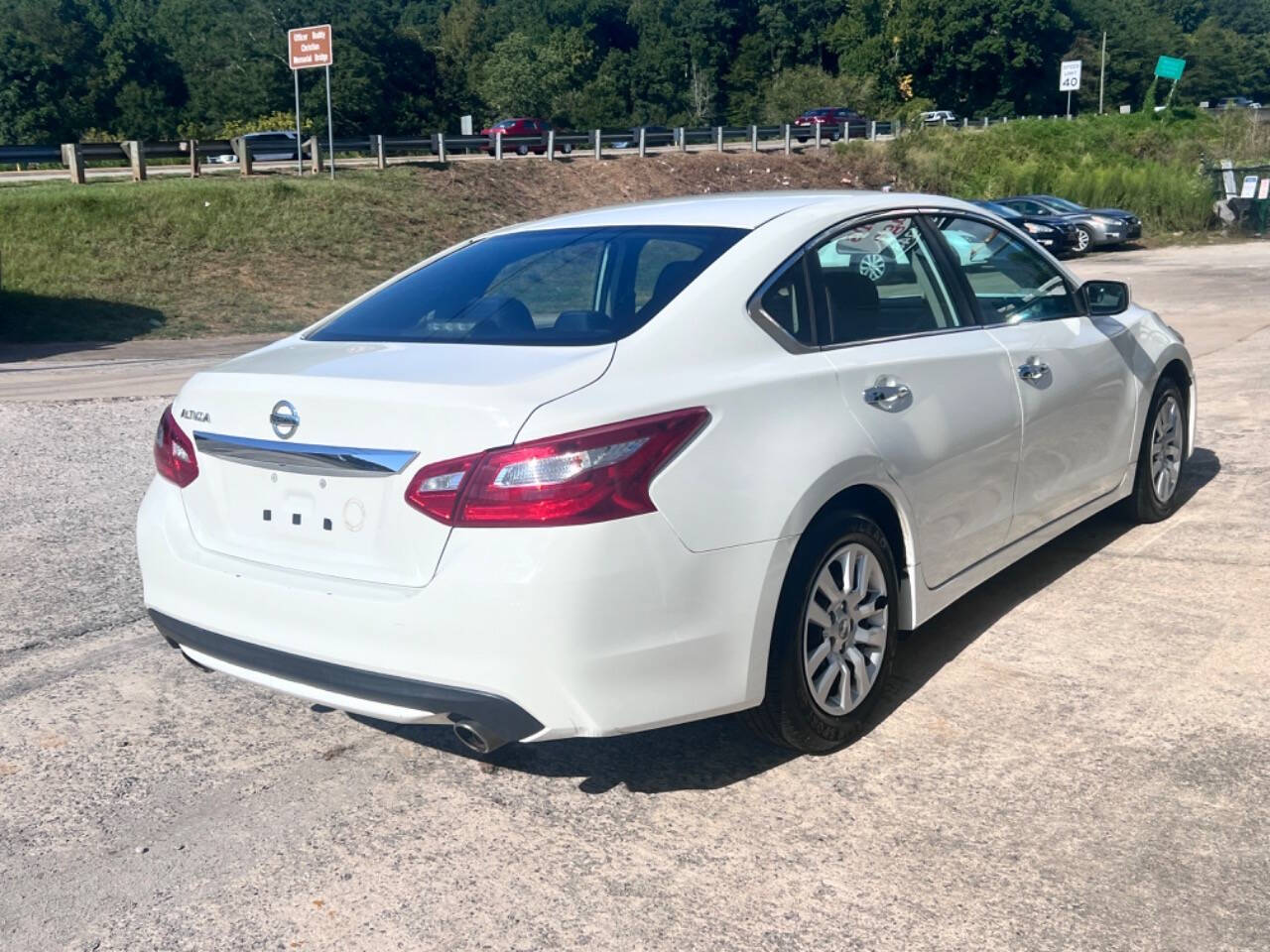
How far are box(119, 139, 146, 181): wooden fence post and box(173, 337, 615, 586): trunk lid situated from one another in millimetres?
29835

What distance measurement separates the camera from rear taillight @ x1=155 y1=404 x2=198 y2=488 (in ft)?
12.2

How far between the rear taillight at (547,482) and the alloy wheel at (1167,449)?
3.60 m

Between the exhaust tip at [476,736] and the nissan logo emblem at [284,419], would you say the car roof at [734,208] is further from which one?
the exhaust tip at [476,736]

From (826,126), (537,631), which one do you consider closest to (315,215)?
(537,631)

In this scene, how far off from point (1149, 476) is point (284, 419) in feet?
13.6

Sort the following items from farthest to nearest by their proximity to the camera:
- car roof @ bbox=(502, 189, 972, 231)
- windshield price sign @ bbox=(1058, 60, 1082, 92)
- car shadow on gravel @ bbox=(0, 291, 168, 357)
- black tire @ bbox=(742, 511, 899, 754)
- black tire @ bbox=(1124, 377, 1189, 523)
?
1. windshield price sign @ bbox=(1058, 60, 1082, 92)
2. car shadow on gravel @ bbox=(0, 291, 168, 357)
3. black tire @ bbox=(1124, 377, 1189, 523)
4. car roof @ bbox=(502, 189, 972, 231)
5. black tire @ bbox=(742, 511, 899, 754)

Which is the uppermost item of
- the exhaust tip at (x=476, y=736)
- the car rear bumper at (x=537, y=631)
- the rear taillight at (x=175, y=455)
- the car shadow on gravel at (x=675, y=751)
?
the rear taillight at (x=175, y=455)

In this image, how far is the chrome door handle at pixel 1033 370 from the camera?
4691 millimetres

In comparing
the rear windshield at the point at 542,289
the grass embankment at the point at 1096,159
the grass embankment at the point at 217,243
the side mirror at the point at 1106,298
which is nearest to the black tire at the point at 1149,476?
the side mirror at the point at 1106,298

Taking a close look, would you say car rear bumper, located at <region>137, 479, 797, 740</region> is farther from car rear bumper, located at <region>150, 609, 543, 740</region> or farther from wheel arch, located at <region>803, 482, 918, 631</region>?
wheel arch, located at <region>803, 482, 918, 631</region>

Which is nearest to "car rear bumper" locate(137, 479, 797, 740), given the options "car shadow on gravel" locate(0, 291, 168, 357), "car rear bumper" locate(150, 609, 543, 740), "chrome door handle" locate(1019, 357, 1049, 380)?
"car rear bumper" locate(150, 609, 543, 740)

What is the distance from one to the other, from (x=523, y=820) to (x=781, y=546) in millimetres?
1019

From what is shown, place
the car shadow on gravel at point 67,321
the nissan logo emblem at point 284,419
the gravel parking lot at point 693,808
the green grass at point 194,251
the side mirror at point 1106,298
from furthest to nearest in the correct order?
the green grass at point 194,251
the car shadow on gravel at point 67,321
the side mirror at point 1106,298
the nissan logo emblem at point 284,419
the gravel parking lot at point 693,808

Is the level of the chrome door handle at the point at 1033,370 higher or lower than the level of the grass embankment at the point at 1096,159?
lower
